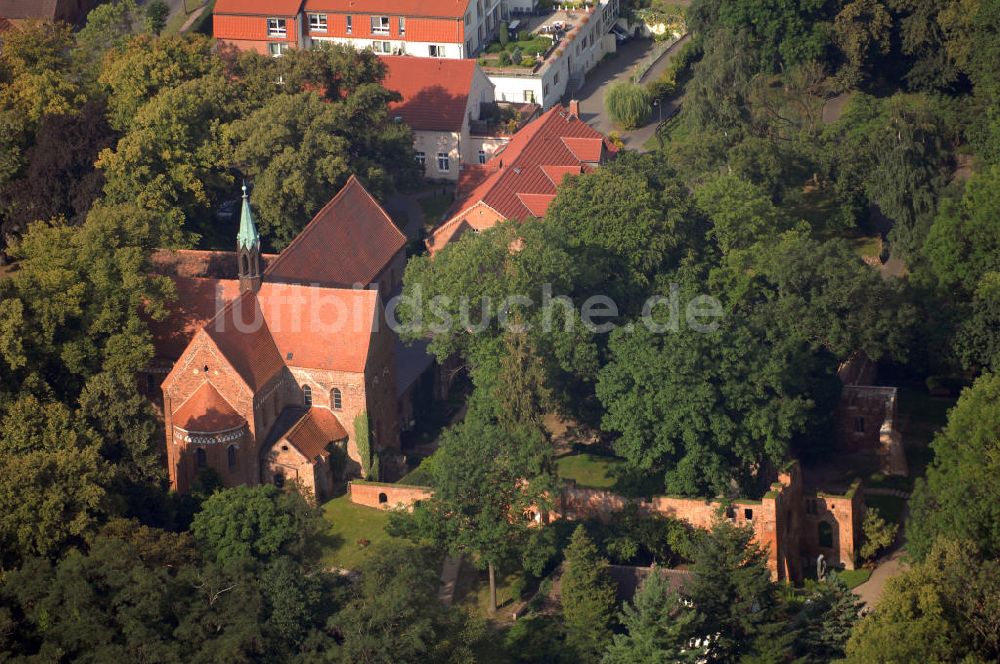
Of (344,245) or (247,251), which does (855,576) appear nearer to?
(344,245)

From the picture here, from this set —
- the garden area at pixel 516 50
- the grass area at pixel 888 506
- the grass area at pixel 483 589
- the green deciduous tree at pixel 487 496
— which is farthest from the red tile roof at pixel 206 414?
the garden area at pixel 516 50

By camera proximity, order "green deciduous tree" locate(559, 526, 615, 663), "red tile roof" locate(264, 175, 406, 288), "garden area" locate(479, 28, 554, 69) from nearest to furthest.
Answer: "green deciduous tree" locate(559, 526, 615, 663) < "red tile roof" locate(264, 175, 406, 288) < "garden area" locate(479, 28, 554, 69)

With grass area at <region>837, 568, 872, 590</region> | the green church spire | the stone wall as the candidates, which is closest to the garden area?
the green church spire

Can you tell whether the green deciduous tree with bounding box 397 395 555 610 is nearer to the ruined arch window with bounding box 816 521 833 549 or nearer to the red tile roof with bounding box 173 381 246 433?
the red tile roof with bounding box 173 381 246 433

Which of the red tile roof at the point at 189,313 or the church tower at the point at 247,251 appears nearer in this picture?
the church tower at the point at 247,251

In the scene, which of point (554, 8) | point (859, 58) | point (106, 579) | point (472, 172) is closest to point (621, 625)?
point (106, 579)

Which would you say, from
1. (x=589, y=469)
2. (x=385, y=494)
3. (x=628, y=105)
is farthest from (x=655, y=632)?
(x=628, y=105)

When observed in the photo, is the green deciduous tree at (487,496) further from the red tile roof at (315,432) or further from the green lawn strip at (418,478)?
the red tile roof at (315,432)
